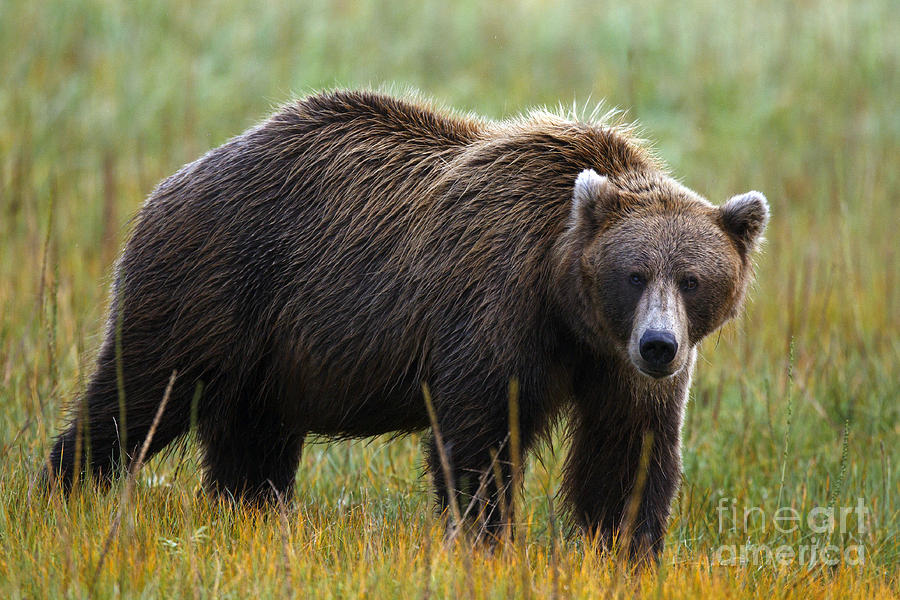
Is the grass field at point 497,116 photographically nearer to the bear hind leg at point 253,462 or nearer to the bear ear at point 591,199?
the bear hind leg at point 253,462

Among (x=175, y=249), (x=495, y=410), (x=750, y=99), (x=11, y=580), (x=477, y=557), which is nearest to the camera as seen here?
(x=11, y=580)

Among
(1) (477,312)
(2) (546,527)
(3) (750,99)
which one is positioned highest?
(3) (750,99)

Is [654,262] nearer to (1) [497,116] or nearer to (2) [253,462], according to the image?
(2) [253,462]

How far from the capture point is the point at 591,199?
4672 mm

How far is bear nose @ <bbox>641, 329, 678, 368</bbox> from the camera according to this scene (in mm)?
4258

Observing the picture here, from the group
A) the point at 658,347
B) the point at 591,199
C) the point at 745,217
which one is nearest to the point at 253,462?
the point at 591,199

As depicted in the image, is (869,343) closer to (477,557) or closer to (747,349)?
(747,349)

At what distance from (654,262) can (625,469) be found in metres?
0.98

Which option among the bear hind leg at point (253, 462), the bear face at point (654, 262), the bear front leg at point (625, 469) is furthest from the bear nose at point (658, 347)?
the bear hind leg at point (253, 462)

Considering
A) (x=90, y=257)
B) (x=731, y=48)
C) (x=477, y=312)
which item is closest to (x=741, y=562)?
(x=477, y=312)

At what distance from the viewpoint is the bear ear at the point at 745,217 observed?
4742 mm

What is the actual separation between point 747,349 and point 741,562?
363 centimetres

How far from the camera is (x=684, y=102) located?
14086mm

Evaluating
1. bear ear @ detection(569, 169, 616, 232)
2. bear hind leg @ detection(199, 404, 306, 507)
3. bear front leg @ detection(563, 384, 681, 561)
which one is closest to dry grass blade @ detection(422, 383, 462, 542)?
bear front leg @ detection(563, 384, 681, 561)
